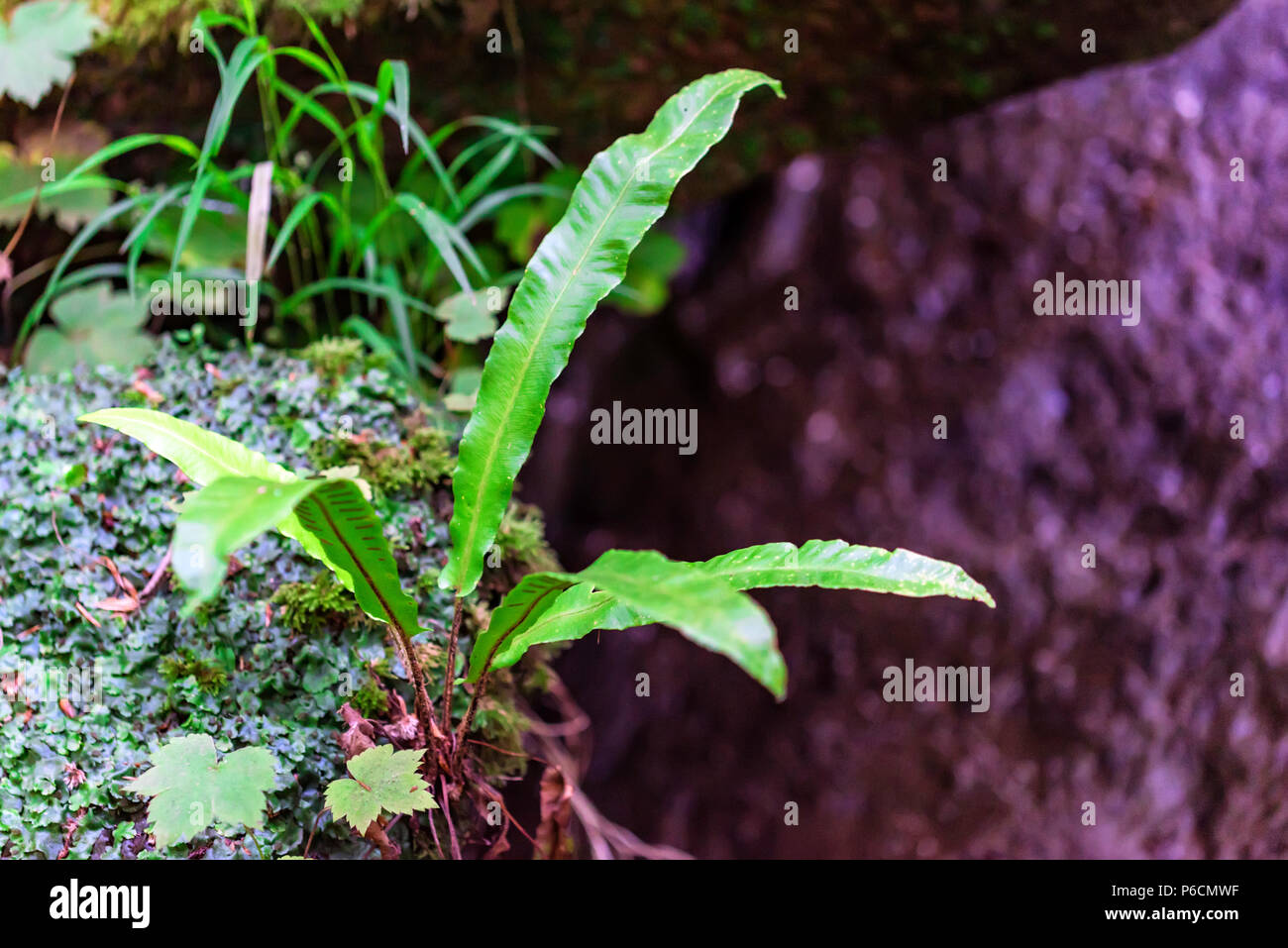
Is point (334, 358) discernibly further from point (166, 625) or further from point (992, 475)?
point (992, 475)

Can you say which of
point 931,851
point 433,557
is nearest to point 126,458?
point 433,557

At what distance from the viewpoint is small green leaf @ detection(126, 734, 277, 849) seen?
120 cm

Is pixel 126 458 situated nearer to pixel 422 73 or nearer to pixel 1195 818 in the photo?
pixel 422 73

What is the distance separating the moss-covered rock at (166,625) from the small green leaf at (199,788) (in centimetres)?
7

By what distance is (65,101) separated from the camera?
7.00 ft

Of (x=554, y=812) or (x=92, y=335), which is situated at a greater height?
(x=92, y=335)

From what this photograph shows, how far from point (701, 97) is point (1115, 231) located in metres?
2.12

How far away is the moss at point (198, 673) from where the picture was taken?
144cm

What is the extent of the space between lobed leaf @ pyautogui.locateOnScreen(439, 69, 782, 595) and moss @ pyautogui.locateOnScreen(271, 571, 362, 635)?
0.28m

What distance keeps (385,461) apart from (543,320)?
0.59 m

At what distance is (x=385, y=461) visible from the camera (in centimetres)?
172

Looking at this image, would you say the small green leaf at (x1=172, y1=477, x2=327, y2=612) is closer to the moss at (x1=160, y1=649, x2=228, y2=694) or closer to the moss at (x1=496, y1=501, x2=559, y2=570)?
the moss at (x1=160, y1=649, x2=228, y2=694)

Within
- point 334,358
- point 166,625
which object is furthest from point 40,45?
point 166,625

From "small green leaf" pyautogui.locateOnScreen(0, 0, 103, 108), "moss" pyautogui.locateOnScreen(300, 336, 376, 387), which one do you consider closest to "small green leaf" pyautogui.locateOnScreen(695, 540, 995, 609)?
"moss" pyautogui.locateOnScreen(300, 336, 376, 387)
